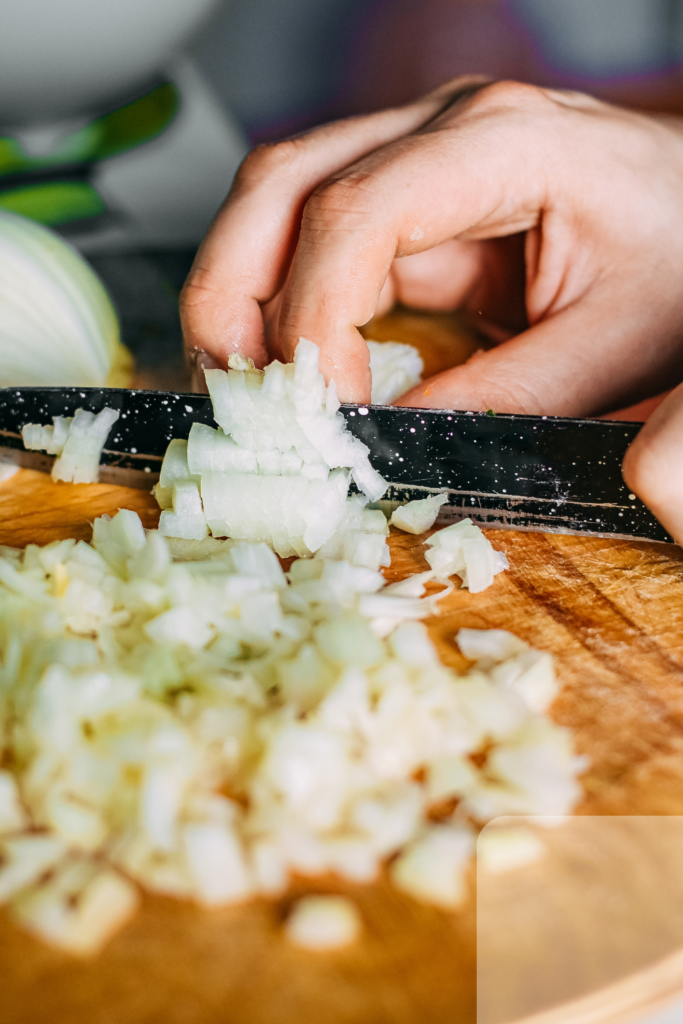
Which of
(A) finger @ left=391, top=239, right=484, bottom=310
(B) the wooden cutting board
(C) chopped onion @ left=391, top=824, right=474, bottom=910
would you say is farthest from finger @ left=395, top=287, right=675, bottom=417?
(C) chopped onion @ left=391, top=824, right=474, bottom=910

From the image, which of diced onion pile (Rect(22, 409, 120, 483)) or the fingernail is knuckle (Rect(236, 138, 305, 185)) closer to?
the fingernail

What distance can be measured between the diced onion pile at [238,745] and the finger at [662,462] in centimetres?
23

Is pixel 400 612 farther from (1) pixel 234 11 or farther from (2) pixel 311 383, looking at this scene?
(1) pixel 234 11

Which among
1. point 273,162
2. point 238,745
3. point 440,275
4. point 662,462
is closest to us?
point 238,745

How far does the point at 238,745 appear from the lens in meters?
0.60

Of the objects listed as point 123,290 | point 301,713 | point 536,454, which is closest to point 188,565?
point 301,713

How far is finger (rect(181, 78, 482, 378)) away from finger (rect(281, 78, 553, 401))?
13 cm

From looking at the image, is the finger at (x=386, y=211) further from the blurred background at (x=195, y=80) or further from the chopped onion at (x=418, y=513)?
the blurred background at (x=195, y=80)

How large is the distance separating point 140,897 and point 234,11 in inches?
79.8

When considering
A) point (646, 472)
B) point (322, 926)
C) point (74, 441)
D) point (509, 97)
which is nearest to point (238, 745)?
point (322, 926)

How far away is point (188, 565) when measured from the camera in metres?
0.78

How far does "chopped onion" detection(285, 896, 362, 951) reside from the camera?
494mm

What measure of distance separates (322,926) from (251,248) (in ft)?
3.07

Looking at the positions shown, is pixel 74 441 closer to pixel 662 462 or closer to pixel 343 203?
pixel 343 203
